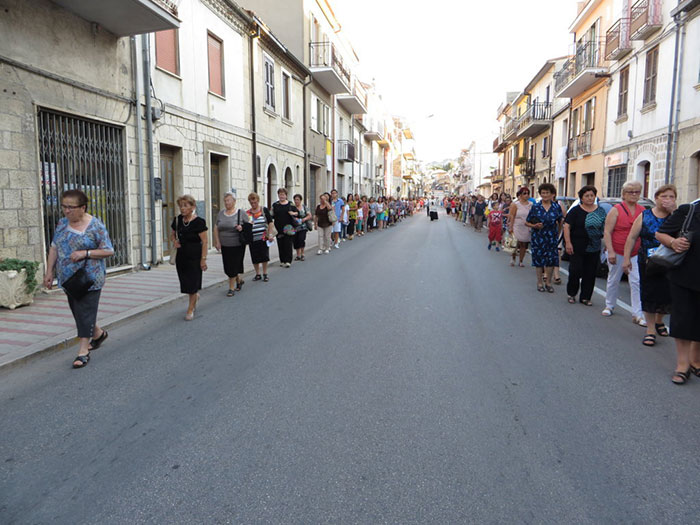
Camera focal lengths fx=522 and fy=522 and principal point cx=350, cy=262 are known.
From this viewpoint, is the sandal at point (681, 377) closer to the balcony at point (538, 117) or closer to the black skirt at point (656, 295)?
→ the black skirt at point (656, 295)

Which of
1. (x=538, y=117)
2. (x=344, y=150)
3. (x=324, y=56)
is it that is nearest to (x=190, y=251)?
(x=324, y=56)

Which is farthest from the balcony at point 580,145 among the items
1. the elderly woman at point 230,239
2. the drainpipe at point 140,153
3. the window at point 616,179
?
the elderly woman at point 230,239

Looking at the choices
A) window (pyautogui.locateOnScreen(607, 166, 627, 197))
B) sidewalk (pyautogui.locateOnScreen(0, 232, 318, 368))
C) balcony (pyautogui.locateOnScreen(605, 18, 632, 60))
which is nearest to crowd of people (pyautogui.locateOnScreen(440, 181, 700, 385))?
sidewalk (pyautogui.locateOnScreen(0, 232, 318, 368))

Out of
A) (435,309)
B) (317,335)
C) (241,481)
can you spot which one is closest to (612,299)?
(435,309)

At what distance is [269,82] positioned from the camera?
19.1 meters

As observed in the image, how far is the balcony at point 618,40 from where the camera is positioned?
1916 centimetres

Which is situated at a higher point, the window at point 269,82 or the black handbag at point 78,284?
the window at point 269,82

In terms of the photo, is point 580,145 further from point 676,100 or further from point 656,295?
point 656,295

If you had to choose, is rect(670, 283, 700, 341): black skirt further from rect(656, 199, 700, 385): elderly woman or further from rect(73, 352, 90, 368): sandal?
rect(73, 352, 90, 368): sandal

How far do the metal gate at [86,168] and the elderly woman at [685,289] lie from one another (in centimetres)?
866

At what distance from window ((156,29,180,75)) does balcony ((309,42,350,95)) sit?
12.4 meters

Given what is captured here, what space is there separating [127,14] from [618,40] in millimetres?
17887

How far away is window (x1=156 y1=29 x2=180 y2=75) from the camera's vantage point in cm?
1166

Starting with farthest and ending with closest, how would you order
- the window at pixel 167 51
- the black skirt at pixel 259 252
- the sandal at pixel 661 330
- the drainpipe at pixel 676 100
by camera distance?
1. the drainpipe at pixel 676 100
2. the window at pixel 167 51
3. the black skirt at pixel 259 252
4. the sandal at pixel 661 330
